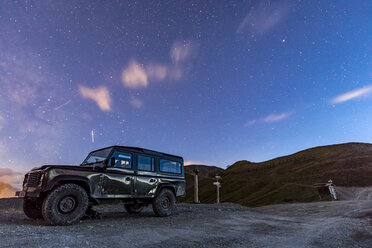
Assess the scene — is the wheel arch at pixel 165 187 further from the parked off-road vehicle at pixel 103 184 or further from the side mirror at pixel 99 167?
the side mirror at pixel 99 167

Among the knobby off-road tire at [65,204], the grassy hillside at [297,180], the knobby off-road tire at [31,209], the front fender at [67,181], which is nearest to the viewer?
the knobby off-road tire at [65,204]

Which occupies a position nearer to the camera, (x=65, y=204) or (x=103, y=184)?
(x=65, y=204)

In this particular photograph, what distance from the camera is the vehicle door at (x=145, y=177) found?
8312mm

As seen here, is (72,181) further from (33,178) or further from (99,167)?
(33,178)

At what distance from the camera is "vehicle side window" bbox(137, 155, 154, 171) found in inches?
338

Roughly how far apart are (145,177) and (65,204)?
279 centimetres


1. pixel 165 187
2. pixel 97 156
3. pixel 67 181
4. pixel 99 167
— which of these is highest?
pixel 97 156

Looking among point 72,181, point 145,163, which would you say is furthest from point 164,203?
point 72,181

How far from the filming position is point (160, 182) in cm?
905

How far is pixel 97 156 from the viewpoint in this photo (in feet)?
27.1

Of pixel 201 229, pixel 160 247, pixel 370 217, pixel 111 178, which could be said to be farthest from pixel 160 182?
pixel 370 217

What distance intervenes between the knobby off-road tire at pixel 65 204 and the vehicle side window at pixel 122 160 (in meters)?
1.43

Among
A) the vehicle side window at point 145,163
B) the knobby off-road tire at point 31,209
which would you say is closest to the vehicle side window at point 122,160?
the vehicle side window at point 145,163

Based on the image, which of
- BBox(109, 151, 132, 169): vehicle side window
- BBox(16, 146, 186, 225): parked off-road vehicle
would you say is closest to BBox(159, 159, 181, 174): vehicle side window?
BBox(16, 146, 186, 225): parked off-road vehicle
